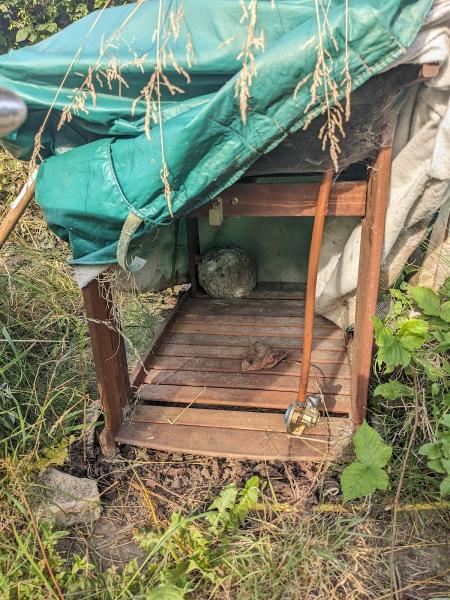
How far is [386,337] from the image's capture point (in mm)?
1897

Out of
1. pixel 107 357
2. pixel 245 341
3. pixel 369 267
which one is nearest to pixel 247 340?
pixel 245 341

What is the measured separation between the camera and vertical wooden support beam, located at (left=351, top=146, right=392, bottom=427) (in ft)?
5.41

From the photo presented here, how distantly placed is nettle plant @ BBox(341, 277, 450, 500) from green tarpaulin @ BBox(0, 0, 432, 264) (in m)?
0.92

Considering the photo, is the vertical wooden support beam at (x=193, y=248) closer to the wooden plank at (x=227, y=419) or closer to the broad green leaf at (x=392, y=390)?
the wooden plank at (x=227, y=419)

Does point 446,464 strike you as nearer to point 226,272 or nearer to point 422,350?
point 422,350

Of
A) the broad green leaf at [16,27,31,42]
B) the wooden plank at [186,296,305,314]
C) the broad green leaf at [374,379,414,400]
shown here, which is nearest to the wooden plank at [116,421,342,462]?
the broad green leaf at [374,379,414,400]

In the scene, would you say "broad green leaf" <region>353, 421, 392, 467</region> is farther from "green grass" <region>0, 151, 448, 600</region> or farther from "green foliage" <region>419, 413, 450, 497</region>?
"green grass" <region>0, 151, 448, 600</region>

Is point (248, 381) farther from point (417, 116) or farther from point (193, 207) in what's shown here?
point (417, 116)

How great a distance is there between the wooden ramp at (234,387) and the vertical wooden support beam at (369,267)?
301 millimetres

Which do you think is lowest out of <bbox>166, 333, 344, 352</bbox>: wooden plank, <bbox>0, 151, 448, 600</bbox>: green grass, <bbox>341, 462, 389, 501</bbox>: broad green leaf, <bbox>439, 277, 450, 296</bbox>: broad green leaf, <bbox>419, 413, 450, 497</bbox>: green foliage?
<bbox>0, 151, 448, 600</bbox>: green grass

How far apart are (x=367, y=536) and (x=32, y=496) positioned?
140 centimetres

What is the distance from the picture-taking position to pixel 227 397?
8.29ft

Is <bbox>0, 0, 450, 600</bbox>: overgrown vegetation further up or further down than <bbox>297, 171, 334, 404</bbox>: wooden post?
further down

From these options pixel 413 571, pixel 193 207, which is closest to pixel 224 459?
pixel 413 571
